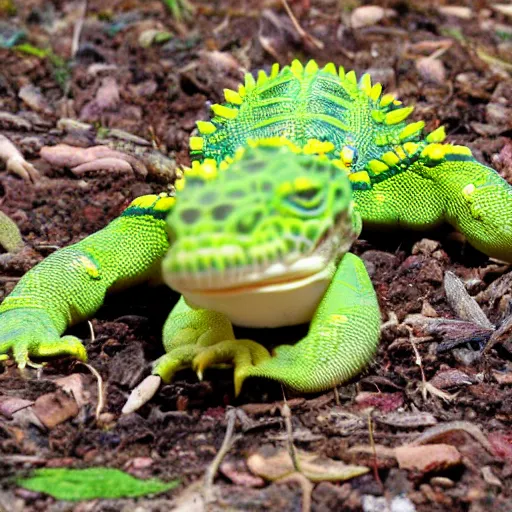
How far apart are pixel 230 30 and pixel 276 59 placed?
0.71 metres

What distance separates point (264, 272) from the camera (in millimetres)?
2703

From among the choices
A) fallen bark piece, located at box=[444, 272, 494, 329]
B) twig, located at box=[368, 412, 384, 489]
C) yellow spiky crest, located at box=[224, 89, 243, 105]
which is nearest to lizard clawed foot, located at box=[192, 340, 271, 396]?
twig, located at box=[368, 412, 384, 489]

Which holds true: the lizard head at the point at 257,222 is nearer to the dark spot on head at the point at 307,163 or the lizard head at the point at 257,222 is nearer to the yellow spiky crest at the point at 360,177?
the dark spot on head at the point at 307,163

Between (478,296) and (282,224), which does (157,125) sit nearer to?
(478,296)

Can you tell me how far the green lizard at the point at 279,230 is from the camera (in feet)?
8.79

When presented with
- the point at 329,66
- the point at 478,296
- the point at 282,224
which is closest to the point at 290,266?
the point at 282,224

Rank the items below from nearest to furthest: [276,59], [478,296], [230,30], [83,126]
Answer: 1. [478,296]
2. [83,126]
3. [276,59]
4. [230,30]

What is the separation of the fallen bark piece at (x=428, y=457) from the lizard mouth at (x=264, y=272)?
65cm

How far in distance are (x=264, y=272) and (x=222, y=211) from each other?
9.1 inches

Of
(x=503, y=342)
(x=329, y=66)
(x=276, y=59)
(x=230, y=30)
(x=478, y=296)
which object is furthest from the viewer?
(x=230, y=30)

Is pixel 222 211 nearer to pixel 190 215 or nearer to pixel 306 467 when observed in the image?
pixel 190 215

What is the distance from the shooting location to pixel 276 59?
244 inches

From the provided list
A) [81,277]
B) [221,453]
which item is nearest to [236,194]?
[221,453]

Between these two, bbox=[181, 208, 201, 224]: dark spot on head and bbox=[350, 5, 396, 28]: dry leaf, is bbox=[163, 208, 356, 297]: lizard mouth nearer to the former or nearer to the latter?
bbox=[181, 208, 201, 224]: dark spot on head
